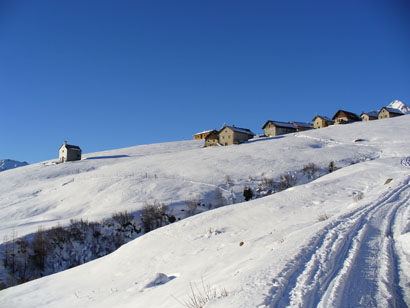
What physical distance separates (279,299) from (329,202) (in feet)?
45.9

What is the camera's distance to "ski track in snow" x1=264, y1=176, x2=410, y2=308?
4.66 metres

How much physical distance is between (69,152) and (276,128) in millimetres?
62842

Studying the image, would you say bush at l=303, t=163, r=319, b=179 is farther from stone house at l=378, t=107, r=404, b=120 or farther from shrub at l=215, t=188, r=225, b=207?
stone house at l=378, t=107, r=404, b=120

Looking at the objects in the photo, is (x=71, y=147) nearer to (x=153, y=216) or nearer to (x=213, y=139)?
(x=213, y=139)

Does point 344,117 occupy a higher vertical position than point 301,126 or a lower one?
higher

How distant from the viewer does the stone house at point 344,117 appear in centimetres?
9600

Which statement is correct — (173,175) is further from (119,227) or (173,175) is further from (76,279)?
(76,279)

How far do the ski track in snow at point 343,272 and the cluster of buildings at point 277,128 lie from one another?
67429 mm

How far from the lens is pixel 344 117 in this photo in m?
96.5

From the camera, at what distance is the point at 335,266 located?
6.04m

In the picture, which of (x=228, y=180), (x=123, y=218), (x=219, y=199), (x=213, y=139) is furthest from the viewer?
(x=213, y=139)

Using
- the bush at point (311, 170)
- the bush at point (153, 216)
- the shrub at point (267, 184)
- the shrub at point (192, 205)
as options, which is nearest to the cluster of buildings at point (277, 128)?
the bush at point (311, 170)

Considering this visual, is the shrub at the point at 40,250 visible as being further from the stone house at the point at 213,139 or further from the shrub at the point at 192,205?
the stone house at the point at 213,139

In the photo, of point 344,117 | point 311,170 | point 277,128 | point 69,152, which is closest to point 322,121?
point 344,117
